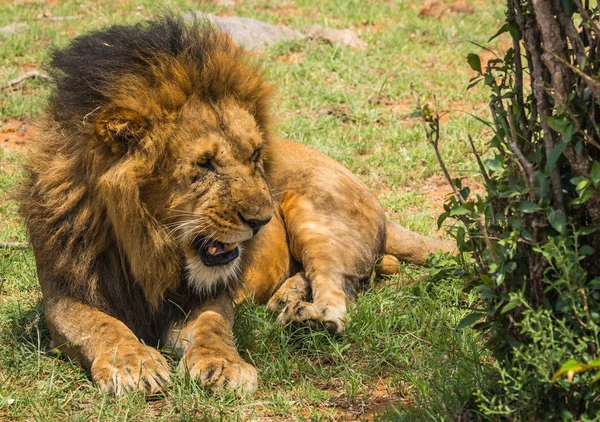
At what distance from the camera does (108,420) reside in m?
3.30

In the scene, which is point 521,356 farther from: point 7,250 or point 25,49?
point 25,49

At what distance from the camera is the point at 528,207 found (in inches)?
101

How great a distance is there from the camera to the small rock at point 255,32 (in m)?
9.13

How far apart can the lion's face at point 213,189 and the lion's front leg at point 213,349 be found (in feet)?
0.80

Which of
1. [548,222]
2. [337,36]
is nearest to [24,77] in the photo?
[337,36]

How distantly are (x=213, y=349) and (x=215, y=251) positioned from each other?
0.38 metres

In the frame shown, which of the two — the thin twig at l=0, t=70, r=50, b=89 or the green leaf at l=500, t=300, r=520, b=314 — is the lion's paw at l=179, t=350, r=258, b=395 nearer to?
the green leaf at l=500, t=300, r=520, b=314

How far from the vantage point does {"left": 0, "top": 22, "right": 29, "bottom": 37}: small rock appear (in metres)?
9.49

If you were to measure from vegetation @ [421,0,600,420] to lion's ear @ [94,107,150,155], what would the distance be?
4.68ft

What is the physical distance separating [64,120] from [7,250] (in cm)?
155

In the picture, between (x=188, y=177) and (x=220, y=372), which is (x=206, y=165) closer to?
(x=188, y=177)

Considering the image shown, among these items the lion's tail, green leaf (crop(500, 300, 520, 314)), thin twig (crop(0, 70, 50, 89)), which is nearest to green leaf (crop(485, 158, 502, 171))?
green leaf (crop(500, 300, 520, 314))

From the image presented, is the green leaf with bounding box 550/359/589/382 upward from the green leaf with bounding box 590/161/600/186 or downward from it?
downward

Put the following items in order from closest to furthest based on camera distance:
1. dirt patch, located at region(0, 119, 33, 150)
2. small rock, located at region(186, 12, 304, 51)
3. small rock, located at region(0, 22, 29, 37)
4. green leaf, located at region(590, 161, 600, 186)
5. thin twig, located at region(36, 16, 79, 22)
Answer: green leaf, located at region(590, 161, 600, 186), dirt patch, located at region(0, 119, 33, 150), small rock, located at region(186, 12, 304, 51), small rock, located at region(0, 22, 29, 37), thin twig, located at region(36, 16, 79, 22)
